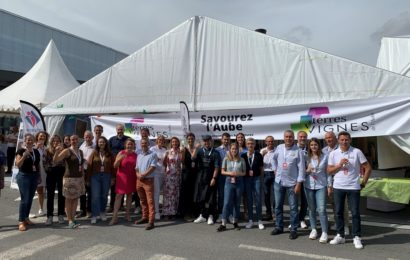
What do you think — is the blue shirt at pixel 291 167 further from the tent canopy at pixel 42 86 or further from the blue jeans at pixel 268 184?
the tent canopy at pixel 42 86

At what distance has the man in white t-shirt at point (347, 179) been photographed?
5301 millimetres

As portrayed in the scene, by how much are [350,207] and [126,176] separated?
368 cm

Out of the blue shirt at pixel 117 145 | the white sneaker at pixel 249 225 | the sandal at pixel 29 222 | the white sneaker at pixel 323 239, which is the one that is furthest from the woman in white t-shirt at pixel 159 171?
the white sneaker at pixel 323 239

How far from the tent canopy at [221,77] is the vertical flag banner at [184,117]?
29 centimetres

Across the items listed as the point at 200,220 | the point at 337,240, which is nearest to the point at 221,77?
the point at 200,220

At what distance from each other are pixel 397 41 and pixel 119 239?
10060 mm

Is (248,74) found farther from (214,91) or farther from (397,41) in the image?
(397,41)

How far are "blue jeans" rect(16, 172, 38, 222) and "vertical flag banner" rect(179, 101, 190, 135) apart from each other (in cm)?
316

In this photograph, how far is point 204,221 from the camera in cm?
684

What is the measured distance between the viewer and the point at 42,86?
1404cm

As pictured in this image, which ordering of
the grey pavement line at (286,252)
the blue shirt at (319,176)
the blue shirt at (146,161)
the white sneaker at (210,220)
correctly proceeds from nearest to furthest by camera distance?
the grey pavement line at (286,252), the blue shirt at (319,176), the blue shirt at (146,161), the white sneaker at (210,220)

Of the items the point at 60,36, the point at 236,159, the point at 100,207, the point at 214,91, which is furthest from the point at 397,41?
the point at 60,36

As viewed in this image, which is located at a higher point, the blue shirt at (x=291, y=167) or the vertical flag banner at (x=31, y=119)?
the vertical flag banner at (x=31, y=119)

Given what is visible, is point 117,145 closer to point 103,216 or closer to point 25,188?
point 103,216
